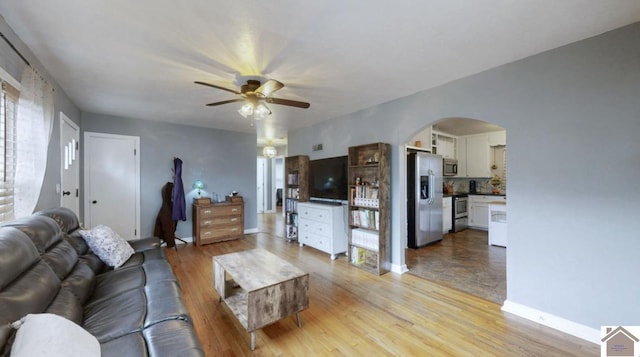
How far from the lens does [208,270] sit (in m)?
3.46

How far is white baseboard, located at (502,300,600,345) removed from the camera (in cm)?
199

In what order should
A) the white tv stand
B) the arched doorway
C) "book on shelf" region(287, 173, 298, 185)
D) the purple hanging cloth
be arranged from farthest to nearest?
"book on shelf" region(287, 173, 298, 185) < the purple hanging cloth < the white tv stand < the arched doorway

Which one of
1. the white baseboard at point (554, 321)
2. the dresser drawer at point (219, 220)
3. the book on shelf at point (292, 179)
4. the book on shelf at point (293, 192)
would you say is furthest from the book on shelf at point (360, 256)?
the dresser drawer at point (219, 220)

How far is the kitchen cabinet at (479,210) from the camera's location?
565cm

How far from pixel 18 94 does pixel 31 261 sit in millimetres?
1448

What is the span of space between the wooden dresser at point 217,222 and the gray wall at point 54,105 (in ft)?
6.62

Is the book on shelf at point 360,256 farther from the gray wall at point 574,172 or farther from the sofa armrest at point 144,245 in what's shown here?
the sofa armrest at point 144,245

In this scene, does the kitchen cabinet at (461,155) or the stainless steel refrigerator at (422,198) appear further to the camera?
the kitchen cabinet at (461,155)

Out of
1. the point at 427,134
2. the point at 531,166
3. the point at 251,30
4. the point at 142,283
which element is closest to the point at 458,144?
the point at 427,134

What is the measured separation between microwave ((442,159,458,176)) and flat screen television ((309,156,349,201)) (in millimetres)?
3019

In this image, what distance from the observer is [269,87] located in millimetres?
2389

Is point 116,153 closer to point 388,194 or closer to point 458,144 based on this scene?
point 388,194

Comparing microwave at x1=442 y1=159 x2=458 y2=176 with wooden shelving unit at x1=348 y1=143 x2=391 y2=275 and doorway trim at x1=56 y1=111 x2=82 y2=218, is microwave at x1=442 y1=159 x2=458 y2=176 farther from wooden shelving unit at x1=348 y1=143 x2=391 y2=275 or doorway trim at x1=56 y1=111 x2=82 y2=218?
doorway trim at x1=56 y1=111 x2=82 y2=218

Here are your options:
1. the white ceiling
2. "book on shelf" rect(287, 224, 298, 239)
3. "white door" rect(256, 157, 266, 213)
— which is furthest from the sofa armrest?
"white door" rect(256, 157, 266, 213)
